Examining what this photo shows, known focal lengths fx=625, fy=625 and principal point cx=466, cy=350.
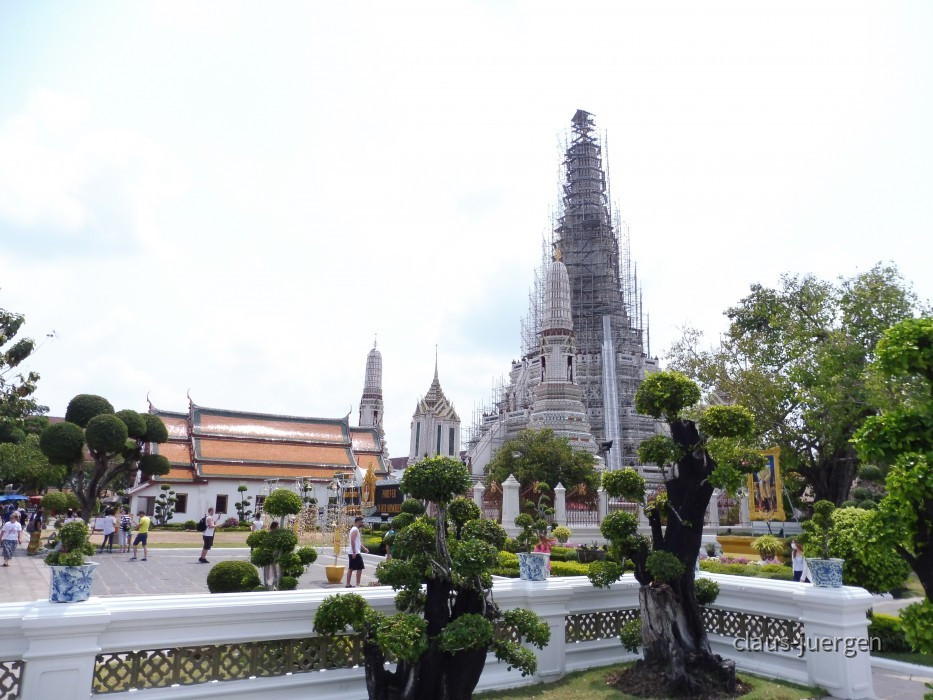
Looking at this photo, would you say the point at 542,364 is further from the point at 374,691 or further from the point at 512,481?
the point at 374,691

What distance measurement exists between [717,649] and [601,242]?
2057 inches

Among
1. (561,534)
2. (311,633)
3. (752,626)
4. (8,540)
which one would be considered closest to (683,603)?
(752,626)

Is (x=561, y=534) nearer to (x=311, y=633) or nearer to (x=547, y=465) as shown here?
(x=547, y=465)

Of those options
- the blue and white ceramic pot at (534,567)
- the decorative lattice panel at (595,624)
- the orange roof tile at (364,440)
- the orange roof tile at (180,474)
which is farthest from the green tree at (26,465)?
the decorative lattice panel at (595,624)

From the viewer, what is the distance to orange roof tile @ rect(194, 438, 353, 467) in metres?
36.8

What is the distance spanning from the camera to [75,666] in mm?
4812

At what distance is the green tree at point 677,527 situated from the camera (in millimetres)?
6840

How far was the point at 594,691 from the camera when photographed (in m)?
6.93

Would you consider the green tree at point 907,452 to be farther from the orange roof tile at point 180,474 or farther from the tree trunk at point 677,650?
the orange roof tile at point 180,474

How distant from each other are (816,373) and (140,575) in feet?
70.0

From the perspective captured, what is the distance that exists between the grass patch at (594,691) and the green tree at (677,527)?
42 centimetres

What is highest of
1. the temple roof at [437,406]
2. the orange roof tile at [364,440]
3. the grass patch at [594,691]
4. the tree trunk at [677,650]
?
the temple roof at [437,406]

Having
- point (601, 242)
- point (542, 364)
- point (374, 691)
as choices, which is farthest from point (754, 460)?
point (601, 242)

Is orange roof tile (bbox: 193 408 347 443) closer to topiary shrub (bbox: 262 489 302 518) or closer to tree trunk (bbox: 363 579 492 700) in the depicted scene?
topiary shrub (bbox: 262 489 302 518)
